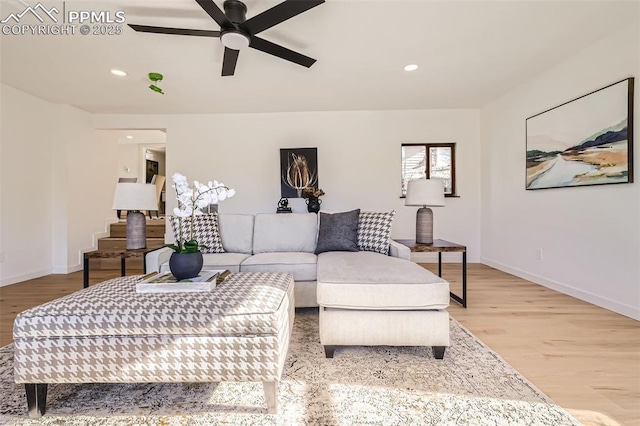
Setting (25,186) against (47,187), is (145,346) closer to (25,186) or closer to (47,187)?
(25,186)

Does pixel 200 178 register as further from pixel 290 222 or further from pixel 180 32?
pixel 180 32

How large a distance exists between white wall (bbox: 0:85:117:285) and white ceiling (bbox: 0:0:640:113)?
34 cm

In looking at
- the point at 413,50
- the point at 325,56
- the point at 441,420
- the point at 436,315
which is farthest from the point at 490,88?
the point at 441,420

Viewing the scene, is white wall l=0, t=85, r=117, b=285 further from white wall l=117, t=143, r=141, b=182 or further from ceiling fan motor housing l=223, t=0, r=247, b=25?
ceiling fan motor housing l=223, t=0, r=247, b=25

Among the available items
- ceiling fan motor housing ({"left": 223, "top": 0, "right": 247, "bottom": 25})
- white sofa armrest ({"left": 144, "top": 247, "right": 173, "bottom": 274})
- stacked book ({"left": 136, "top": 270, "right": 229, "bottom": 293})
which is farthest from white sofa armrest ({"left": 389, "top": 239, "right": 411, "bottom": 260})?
ceiling fan motor housing ({"left": 223, "top": 0, "right": 247, "bottom": 25})

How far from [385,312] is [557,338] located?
52.0 inches

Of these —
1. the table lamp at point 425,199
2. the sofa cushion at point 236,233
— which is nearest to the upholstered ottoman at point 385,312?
the table lamp at point 425,199

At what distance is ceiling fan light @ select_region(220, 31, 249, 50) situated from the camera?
6.37ft

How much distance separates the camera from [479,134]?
4500mm

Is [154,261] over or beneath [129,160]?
beneath

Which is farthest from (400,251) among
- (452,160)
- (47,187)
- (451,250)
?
(47,187)

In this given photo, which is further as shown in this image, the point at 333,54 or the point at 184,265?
the point at 333,54

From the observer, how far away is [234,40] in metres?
2.00

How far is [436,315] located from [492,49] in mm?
2521
